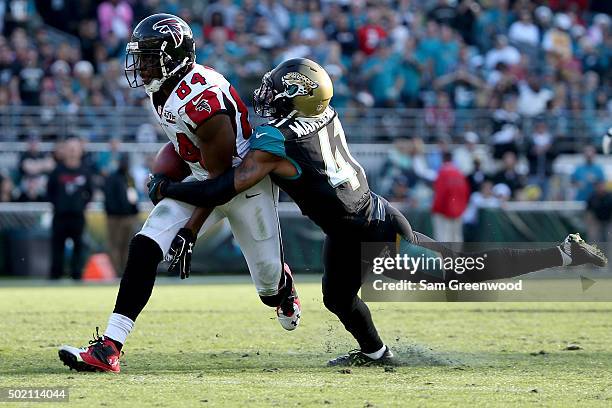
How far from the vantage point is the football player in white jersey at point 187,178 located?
19.3 ft

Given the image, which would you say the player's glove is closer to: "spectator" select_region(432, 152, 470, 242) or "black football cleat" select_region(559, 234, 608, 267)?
"black football cleat" select_region(559, 234, 608, 267)

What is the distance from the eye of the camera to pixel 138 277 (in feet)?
19.3

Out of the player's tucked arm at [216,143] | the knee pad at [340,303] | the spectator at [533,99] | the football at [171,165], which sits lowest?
the spectator at [533,99]

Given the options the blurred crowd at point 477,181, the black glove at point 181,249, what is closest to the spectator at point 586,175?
the blurred crowd at point 477,181

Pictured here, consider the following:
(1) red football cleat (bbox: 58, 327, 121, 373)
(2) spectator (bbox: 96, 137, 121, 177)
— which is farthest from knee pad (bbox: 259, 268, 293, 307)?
(2) spectator (bbox: 96, 137, 121, 177)

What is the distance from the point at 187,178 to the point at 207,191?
0.50m

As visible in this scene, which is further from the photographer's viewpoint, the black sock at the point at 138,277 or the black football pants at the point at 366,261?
the black football pants at the point at 366,261

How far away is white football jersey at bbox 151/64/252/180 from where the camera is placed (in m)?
5.93

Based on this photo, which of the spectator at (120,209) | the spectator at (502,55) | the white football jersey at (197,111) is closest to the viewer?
the white football jersey at (197,111)

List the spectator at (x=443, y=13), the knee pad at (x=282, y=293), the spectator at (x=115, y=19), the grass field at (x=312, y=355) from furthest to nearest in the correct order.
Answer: the spectator at (x=443, y=13)
the spectator at (x=115, y=19)
the knee pad at (x=282, y=293)
the grass field at (x=312, y=355)

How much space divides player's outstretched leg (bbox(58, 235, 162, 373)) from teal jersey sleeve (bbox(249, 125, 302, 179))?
0.76m

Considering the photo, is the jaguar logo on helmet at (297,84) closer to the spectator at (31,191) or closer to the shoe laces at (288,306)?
the shoe laces at (288,306)

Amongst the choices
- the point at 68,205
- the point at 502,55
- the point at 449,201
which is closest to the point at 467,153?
the point at 449,201

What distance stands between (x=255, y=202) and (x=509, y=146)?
34.0 feet
